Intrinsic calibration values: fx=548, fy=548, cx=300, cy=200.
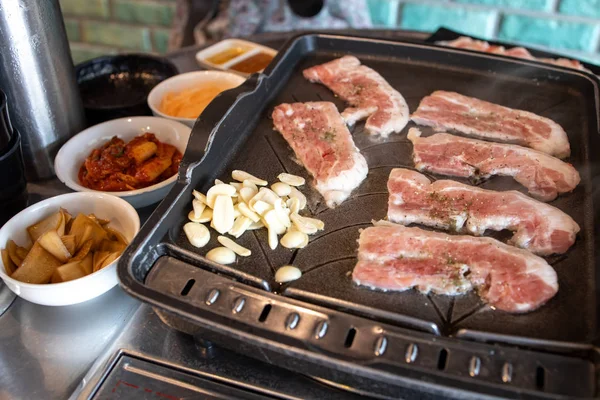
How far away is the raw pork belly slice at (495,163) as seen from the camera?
1.51 metres

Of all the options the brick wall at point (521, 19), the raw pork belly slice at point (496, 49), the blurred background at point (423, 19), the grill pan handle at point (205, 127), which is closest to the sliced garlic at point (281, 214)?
the grill pan handle at point (205, 127)

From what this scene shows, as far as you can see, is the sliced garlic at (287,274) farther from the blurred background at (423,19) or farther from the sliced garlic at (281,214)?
the blurred background at (423,19)

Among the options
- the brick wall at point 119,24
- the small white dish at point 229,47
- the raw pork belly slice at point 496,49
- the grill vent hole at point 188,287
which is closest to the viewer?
Answer: the grill vent hole at point 188,287

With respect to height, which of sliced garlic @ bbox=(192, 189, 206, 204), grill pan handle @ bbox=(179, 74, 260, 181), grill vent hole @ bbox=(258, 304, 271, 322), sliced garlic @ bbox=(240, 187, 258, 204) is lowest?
grill vent hole @ bbox=(258, 304, 271, 322)

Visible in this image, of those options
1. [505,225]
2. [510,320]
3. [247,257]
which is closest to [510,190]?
[505,225]

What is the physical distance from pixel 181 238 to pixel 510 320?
0.78 meters

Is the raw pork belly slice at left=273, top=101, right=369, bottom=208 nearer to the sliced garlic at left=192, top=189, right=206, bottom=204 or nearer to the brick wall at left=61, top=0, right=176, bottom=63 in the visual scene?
the sliced garlic at left=192, top=189, right=206, bottom=204

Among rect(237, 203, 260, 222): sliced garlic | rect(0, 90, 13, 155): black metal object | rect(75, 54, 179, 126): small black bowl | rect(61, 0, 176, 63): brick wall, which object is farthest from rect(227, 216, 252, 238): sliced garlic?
rect(61, 0, 176, 63): brick wall

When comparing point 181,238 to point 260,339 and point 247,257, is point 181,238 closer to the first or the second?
point 247,257

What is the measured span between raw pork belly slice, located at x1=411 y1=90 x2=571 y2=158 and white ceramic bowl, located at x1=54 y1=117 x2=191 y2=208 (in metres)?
0.79

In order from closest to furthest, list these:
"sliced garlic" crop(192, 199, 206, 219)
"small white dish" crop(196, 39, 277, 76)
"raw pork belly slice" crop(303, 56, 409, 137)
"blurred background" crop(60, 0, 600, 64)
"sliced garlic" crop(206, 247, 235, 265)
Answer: "sliced garlic" crop(206, 247, 235, 265), "sliced garlic" crop(192, 199, 206, 219), "raw pork belly slice" crop(303, 56, 409, 137), "small white dish" crop(196, 39, 277, 76), "blurred background" crop(60, 0, 600, 64)

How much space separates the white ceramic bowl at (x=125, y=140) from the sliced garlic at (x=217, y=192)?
9.4 inches

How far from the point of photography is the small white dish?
2.25m

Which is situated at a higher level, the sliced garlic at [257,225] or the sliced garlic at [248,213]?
the sliced garlic at [248,213]
